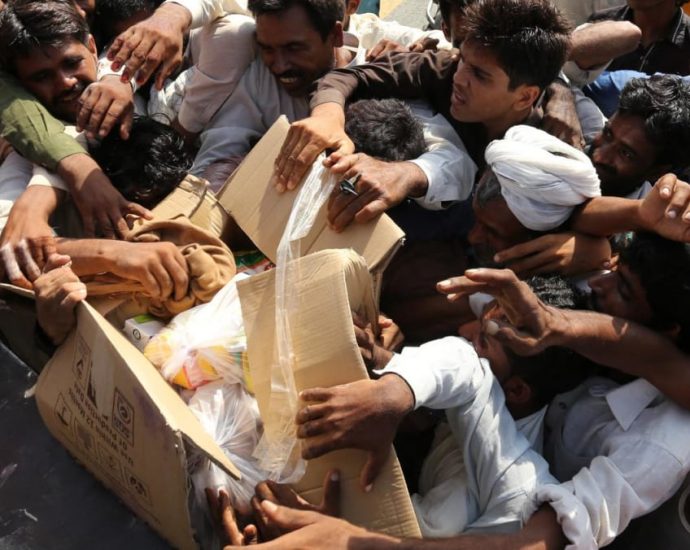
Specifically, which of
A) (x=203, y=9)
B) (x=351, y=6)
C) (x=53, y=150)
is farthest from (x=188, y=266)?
(x=351, y=6)

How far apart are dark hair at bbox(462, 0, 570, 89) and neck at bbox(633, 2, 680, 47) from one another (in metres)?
1.17

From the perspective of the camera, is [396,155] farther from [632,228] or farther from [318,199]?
[632,228]

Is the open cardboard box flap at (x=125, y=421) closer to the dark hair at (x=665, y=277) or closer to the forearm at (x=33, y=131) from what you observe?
the forearm at (x=33, y=131)

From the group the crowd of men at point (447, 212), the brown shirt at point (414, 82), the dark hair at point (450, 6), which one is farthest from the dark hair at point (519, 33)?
the dark hair at point (450, 6)

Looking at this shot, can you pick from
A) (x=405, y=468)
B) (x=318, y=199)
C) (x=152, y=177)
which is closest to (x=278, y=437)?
(x=405, y=468)

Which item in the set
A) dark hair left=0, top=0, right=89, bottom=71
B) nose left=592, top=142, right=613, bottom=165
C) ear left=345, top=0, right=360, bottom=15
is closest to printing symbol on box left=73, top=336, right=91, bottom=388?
dark hair left=0, top=0, right=89, bottom=71

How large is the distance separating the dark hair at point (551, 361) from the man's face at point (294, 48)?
1.07 metres

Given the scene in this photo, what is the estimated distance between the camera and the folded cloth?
1.86 meters

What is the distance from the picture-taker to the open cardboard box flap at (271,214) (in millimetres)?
1817

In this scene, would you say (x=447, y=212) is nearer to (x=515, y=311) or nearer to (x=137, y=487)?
(x=515, y=311)

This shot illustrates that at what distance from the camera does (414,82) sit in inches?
90.1

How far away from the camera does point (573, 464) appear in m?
1.78

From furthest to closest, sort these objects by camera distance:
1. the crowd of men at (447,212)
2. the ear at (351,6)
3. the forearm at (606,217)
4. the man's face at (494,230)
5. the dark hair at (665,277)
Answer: the ear at (351,6) → the man's face at (494,230) → the forearm at (606,217) → the dark hair at (665,277) → the crowd of men at (447,212)

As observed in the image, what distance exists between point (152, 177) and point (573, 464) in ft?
4.54
